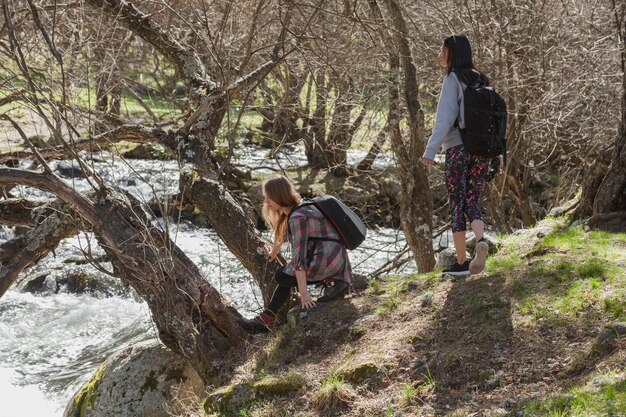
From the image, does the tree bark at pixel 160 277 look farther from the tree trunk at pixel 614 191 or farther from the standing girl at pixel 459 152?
the tree trunk at pixel 614 191

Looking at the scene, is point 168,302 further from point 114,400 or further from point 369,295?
point 369,295

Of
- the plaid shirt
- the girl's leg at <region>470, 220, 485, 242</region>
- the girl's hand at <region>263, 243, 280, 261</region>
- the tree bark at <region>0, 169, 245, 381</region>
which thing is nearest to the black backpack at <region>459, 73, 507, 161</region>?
the girl's leg at <region>470, 220, 485, 242</region>

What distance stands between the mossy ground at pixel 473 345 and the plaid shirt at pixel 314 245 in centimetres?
31

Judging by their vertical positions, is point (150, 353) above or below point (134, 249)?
below

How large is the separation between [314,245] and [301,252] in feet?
0.50

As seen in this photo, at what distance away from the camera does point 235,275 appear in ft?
38.9

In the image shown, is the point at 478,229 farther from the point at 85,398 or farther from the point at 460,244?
the point at 85,398

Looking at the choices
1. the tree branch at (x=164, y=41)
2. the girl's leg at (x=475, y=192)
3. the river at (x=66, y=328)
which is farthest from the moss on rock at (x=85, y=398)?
the girl's leg at (x=475, y=192)

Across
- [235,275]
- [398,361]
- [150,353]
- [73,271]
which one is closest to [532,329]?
[398,361]

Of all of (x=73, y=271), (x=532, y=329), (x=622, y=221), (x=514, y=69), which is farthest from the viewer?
(x=73, y=271)

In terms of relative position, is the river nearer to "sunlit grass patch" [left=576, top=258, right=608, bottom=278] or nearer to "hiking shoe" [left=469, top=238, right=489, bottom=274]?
"hiking shoe" [left=469, top=238, right=489, bottom=274]

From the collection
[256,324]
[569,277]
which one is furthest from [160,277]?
[569,277]

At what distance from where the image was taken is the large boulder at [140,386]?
622 cm

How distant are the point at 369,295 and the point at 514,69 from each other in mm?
5106
